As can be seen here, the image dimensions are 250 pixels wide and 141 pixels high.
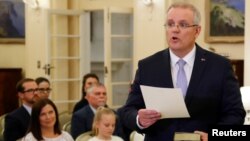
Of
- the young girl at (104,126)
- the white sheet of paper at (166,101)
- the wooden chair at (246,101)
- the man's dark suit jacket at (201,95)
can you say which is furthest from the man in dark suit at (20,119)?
the white sheet of paper at (166,101)

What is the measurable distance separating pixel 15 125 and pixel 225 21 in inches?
168

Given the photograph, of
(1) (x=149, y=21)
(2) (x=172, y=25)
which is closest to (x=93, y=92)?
(1) (x=149, y=21)

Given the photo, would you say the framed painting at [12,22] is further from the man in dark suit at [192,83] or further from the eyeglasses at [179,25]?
the eyeglasses at [179,25]

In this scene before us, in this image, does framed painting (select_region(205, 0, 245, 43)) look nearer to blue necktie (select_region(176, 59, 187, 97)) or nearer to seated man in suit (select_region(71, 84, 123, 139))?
seated man in suit (select_region(71, 84, 123, 139))

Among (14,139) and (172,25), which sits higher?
(172,25)

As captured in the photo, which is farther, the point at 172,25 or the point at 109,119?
the point at 109,119

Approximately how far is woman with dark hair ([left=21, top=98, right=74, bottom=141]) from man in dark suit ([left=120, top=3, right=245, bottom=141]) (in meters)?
2.32

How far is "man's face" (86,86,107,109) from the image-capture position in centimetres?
568

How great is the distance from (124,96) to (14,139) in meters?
4.47

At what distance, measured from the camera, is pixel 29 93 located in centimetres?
577

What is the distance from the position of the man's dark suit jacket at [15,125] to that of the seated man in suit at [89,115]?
0.47 m

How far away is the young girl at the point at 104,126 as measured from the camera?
4.77 m

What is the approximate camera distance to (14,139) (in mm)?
4996

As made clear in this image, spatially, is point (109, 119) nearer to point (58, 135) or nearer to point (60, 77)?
point (58, 135)
